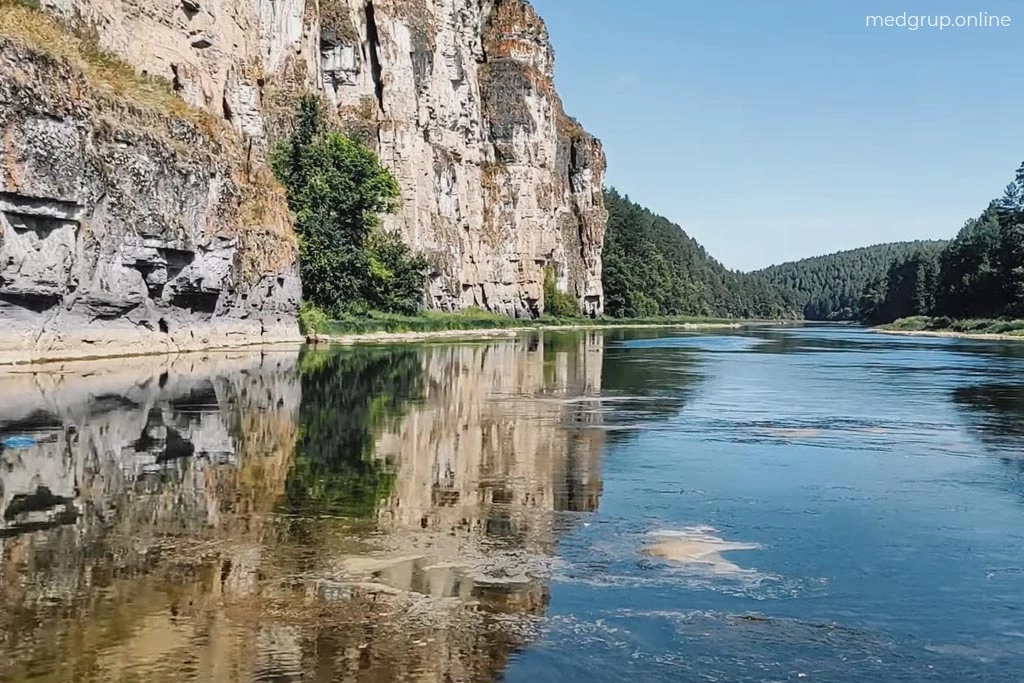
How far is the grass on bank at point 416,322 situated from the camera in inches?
2260

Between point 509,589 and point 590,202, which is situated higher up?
point 590,202

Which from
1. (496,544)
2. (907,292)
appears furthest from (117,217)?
(907,292)

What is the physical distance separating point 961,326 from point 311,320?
7916 centimetres

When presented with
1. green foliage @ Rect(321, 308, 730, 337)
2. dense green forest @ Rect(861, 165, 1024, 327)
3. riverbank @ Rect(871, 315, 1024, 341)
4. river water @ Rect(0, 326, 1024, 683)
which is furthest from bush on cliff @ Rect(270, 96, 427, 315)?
dense green forest @ Rect(861, 165, 1024, 327)

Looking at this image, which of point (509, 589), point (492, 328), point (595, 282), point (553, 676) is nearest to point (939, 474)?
point (509, 589)

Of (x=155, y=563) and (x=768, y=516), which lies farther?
(x=768, y=516)

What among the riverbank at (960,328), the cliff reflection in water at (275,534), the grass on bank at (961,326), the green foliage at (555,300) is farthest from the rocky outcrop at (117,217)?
the grass on bank at (961,326)

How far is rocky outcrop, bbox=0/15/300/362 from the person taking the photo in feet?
99.8

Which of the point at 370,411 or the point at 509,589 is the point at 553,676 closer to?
the point at 509,589

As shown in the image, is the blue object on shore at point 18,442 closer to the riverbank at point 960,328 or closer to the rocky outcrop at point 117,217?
the rocky outcrop at point 117,217

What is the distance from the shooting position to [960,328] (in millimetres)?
108812

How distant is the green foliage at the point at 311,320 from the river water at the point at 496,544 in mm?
33317

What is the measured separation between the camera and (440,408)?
22625mm

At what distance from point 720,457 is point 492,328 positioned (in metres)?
70.5
